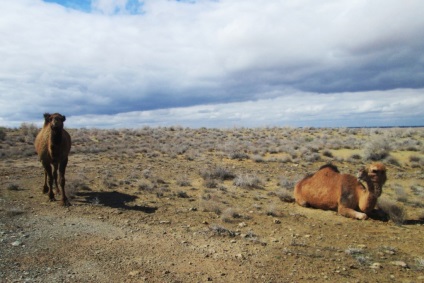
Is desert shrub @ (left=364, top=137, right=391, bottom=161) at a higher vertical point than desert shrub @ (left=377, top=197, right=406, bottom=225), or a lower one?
higher

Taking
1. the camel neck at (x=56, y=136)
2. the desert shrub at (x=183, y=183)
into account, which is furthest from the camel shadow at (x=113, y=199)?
the desert shrub at (x=183, y=183)

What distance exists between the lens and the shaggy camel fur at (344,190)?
336 inches

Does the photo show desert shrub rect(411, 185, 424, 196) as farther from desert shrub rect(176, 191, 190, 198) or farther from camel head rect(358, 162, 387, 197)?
desert shrub rect(176, 191, 190, 198)

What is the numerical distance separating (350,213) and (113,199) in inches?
288

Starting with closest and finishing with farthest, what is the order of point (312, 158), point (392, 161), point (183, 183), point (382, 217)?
1. point (382, 217)
2. point (183, 183)
3. point (392, 161)
4. point (312, 158)

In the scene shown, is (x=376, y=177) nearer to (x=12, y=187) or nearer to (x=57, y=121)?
(x=57, y=121)

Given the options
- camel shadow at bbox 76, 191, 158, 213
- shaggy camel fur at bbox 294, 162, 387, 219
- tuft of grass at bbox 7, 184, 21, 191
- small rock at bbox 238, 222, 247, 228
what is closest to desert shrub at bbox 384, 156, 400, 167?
shaggy camel fur at bbox 294, 162, 387, 219

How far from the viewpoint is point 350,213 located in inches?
348

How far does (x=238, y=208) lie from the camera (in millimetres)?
9953

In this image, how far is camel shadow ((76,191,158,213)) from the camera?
31.9 feet

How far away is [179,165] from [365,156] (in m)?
11.1

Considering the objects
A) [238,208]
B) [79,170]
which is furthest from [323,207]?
[79,170]

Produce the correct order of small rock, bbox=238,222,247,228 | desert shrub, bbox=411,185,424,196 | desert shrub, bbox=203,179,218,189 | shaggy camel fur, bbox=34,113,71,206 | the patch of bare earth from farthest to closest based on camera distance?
1. desert shrub, bbox=203,179,218,189
2. desert shrub, bbox=411,185,424,196
3. shaggy camel fur, bbox=34,113,71,206
4. small rock, bbox=238,222,247,228
5. the patch of bare earth

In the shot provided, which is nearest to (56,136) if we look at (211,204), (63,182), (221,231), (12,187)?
(63,182)
